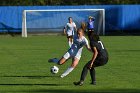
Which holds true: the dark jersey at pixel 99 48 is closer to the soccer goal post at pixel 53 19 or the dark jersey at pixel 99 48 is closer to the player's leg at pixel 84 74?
the player's leg at pixel 84 74

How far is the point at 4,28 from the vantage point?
189 ft

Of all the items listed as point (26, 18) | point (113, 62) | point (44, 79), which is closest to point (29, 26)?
point (26, 18)

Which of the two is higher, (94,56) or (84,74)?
(94,56)

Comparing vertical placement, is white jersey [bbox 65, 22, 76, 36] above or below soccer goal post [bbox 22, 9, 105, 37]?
above

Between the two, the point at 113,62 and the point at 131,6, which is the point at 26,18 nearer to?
the point at 131,6

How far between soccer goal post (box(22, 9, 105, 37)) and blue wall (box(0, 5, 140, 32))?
7.17 ft

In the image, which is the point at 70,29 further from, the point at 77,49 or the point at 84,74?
the point at 84,74

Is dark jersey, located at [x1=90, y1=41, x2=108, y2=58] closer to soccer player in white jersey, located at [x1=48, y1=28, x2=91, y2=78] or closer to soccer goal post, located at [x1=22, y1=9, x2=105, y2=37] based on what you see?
soccer player in white jersey, located at [x1=48, y1=28, x2=91, y2=78]

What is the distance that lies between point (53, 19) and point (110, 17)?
6.83 metres

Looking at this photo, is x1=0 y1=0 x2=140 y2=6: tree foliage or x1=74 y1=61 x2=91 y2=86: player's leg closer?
x1=74 y1=61 x2=91 y2=86: player's leg

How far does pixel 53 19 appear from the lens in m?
55.7

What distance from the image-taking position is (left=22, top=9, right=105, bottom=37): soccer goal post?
181ft

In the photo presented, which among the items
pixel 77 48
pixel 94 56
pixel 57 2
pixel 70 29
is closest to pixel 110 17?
pixel 57 2

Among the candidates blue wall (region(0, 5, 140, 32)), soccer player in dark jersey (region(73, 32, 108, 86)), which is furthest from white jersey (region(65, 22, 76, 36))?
blue wall (region(0, 5, 140, 32))
